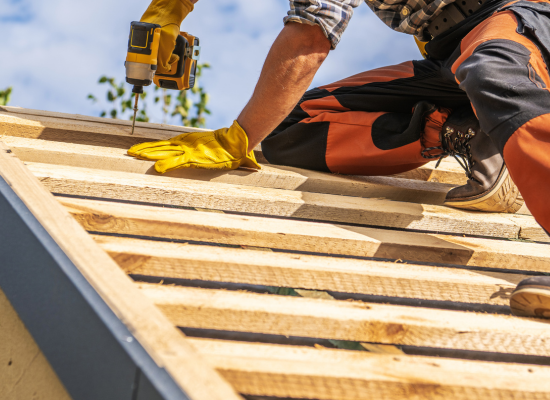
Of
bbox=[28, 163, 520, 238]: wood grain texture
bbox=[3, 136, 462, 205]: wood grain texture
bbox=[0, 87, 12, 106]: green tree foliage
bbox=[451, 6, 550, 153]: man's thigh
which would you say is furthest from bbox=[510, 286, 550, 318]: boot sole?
bbox=[0, 87, 12, 106]: green tree foliage

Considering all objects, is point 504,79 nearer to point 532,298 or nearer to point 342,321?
point 532,298

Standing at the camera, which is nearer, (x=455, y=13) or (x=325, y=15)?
(x=325, y=15)

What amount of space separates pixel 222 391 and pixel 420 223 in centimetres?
114

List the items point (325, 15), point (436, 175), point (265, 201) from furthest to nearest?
1. point (436, 175)
2. point (325, 15)
3. point (265, 201)

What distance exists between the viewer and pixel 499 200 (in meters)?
1.72

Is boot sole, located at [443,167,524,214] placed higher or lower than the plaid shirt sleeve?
lower

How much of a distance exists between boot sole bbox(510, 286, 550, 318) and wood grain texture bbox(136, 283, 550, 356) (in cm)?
6

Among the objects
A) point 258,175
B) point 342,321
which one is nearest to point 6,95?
point 258,175

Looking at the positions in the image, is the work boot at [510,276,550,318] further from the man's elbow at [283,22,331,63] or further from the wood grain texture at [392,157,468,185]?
the wood grain texture at [392,157,468,185]

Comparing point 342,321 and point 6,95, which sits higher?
point 342,321

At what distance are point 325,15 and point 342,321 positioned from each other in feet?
3.57

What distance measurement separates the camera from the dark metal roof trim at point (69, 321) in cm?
58

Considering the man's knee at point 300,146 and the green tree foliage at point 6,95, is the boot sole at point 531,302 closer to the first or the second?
the man's knee at point 300,146

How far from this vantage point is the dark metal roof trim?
0.58 metres
